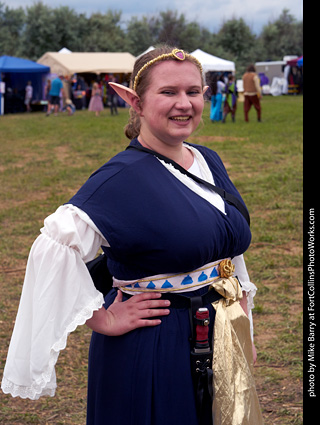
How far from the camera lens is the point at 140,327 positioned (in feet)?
6.32

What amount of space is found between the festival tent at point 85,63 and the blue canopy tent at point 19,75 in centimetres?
80

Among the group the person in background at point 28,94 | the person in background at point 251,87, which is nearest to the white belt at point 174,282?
the person in background at point 251,87

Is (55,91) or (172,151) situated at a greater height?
(55,91)

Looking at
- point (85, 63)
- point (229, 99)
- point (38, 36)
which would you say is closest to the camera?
point (229, 99)

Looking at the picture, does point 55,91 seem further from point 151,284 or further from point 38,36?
point 38,36

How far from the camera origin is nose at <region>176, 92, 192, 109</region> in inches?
73.8

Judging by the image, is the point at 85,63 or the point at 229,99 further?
the point at 85,63

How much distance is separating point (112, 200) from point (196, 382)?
0.64m

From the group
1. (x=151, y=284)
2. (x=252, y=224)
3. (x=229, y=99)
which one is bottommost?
(x=252, y=224)

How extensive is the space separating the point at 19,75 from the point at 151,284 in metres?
29.0

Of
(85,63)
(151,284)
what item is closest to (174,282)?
(151,284)

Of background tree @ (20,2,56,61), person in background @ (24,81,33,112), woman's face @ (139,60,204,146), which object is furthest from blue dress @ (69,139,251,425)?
background tree @ (20,2,56,61)

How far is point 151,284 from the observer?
1.93m

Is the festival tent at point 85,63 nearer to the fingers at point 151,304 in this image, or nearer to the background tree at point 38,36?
the background tree at point 38,36
